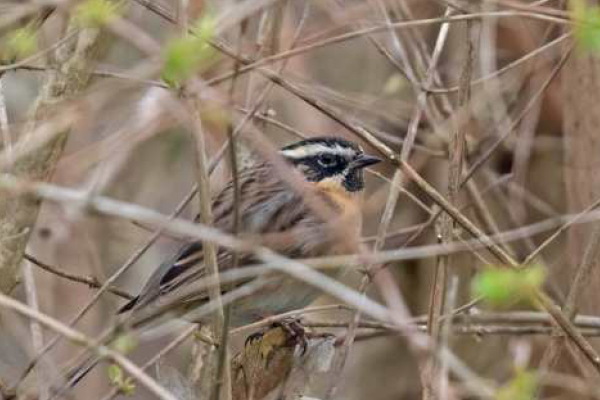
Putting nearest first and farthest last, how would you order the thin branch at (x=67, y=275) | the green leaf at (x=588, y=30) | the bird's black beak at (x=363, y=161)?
the green leaf at (x=588, y=30) → the thin branch at (x=67, y=275) → the bird's black beak at (x=363, y=161)

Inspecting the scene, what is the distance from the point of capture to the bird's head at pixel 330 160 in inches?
215

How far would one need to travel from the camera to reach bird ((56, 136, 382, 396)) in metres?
4.82

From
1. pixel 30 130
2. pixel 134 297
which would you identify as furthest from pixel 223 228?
pixel 30 130

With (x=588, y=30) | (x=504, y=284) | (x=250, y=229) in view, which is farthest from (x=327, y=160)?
(x=504, y=284)

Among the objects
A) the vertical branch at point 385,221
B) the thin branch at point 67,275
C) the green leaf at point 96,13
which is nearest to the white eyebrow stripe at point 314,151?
the vertical branch at point 385,221

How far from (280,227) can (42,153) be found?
38.1 inches

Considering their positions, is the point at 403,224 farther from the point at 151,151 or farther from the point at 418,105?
the point at 418,105

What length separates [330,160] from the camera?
553 cm

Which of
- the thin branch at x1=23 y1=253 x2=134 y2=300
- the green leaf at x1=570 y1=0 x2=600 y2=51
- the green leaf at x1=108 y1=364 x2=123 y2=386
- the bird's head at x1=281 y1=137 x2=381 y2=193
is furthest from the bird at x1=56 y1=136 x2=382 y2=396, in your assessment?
the green leaf at x1=570 y1=0 x2=600 y2=51

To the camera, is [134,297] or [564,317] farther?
[134,297]

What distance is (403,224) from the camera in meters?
7.58

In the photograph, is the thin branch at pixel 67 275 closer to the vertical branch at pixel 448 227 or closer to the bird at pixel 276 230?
the bird at pixel 276 230

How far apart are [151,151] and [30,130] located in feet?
10.7

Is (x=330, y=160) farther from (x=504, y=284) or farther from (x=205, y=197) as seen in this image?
(x=504, y=284)
